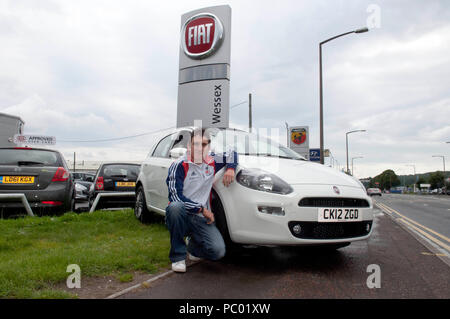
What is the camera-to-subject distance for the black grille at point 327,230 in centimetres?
309

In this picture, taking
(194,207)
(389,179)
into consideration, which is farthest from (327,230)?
(389,179)

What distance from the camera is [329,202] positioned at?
3.21m

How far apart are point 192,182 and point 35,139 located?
12.1m

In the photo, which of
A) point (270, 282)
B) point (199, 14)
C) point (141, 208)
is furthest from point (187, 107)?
point (270, 282)

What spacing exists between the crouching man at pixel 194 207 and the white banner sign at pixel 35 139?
11244mm

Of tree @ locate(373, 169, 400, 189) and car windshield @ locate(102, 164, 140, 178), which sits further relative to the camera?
tree @ locate(373, 169, 400, 189)

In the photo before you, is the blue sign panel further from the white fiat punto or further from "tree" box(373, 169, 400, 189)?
"tree" box(373, 169, 400, 189)

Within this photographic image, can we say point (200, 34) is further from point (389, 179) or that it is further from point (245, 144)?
point (389, 179)

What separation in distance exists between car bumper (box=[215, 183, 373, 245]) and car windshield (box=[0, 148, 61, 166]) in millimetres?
4073

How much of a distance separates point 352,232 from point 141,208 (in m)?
3.39

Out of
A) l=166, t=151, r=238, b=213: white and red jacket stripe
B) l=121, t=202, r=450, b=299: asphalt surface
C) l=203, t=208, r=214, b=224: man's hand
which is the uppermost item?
l=166, t=151, r=238, b=213: white and red jacket stripe

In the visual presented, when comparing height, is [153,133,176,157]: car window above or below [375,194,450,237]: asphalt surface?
above

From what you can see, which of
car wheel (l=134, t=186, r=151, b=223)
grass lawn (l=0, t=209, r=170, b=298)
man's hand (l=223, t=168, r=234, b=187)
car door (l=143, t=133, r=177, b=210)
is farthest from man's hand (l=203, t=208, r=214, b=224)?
car wheel (l=134, t=186, r=151, b=223)

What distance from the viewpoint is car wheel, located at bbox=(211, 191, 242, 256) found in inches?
131
